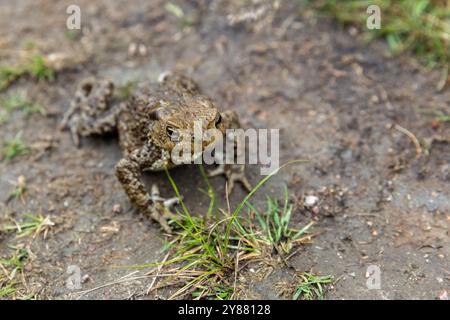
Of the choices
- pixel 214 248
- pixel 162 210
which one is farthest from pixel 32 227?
pixel 214 248

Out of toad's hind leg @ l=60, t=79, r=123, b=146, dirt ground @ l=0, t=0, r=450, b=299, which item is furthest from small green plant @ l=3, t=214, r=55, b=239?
toad's hind leg @ l=60, t=79, r=123, b=146

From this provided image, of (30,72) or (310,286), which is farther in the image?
(30,72)

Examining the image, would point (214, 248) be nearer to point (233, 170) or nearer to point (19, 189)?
point (233, 170)

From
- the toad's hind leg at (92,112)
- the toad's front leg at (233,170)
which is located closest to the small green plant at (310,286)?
the toad's front leg at (233,170)

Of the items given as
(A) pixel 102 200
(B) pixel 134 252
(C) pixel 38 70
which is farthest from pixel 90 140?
(B) pixel 134 252

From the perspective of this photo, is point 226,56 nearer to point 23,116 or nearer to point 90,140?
point 90,140

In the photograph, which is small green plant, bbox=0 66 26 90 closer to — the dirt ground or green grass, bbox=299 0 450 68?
the dirt ground
